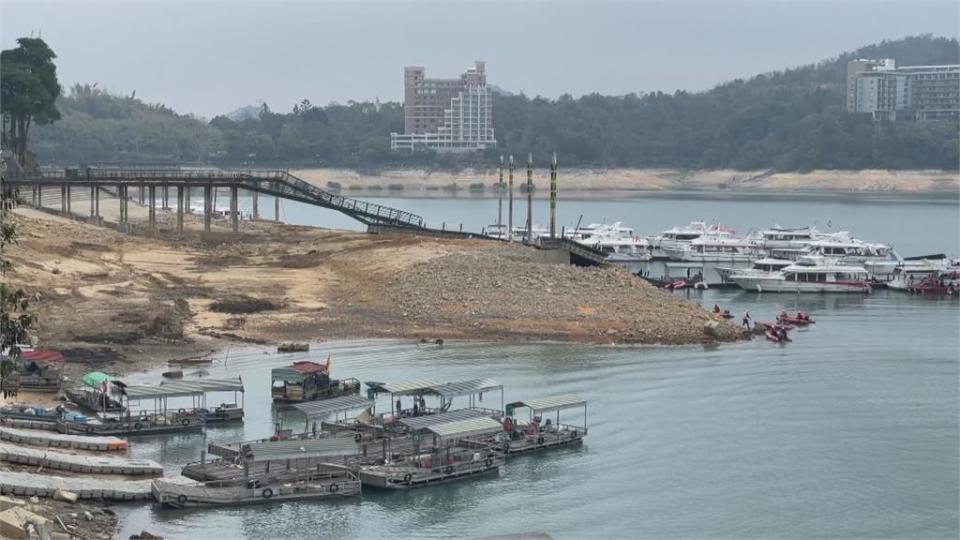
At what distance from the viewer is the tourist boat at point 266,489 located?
117ft

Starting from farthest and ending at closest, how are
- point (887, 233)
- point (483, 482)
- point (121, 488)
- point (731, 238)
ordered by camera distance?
point (887, 233) < point (731, 238) < point (483, 482) < point (121, 488)

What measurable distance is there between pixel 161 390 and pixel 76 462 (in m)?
5.95

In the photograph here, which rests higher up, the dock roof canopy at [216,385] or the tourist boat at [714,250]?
the dock roof canopy at [216,385]

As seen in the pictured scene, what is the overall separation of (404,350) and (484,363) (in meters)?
3.68

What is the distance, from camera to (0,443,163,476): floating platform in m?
37.2

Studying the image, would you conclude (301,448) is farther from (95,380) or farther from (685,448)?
(685,448)

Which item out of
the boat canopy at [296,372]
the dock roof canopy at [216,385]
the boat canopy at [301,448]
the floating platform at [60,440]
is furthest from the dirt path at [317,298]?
the boat canopy at [301,448]

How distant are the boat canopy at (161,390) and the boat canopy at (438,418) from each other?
622 centimetres

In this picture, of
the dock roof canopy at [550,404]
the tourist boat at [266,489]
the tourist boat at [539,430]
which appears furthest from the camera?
the dock roof canopy at [550,404]

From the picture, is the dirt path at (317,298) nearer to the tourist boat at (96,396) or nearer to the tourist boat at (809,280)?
the tourist boat at (96,396)

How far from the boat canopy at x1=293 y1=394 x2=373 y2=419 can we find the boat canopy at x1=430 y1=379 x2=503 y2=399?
6.58 feet

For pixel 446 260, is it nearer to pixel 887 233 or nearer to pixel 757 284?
pixel 757 284

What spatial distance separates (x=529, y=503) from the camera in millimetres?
37719

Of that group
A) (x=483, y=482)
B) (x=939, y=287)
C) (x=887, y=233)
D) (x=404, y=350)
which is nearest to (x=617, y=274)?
(x=404, y=350)
